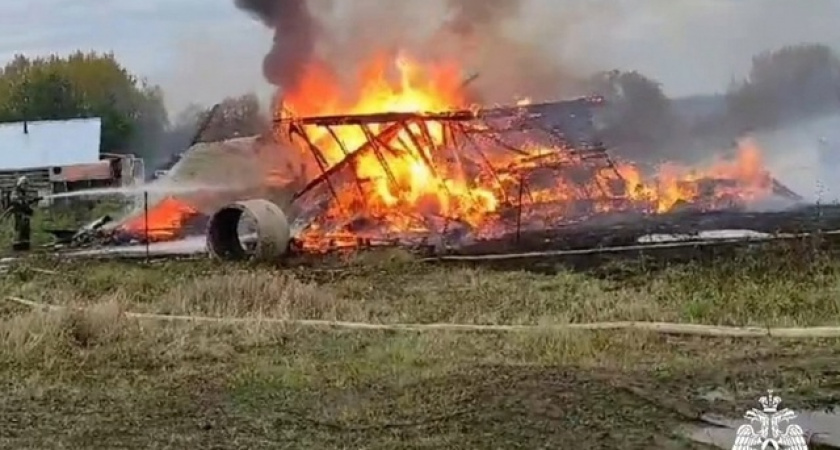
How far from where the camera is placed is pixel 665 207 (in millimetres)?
20000

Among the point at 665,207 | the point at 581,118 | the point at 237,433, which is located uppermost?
the point at 581,118

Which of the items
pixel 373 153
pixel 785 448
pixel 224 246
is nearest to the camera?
pixel 785 448

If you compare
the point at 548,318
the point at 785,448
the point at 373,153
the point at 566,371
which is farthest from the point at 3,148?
the point at 785,448

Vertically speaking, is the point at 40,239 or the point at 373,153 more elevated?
the point at 373,153

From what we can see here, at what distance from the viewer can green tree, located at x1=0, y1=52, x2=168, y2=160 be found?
44.3 m

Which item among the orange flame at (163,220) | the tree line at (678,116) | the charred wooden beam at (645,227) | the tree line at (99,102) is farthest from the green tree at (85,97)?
the charred wooden beam at (645,227)

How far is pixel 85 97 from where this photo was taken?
174 ft

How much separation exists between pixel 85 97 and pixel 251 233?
3793 centimetres

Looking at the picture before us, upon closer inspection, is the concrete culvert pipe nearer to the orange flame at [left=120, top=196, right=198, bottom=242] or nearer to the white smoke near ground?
the orange flame at [left=120, top=196, right=198, bottom=242]

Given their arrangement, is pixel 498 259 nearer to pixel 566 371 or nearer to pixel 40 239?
pixel 566 371

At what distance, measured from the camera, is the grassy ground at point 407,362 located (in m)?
6.80

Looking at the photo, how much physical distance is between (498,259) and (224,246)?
3.96 m

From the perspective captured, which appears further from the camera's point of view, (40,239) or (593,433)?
(40,239)

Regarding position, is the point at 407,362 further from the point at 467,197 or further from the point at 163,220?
the point at 163,220
